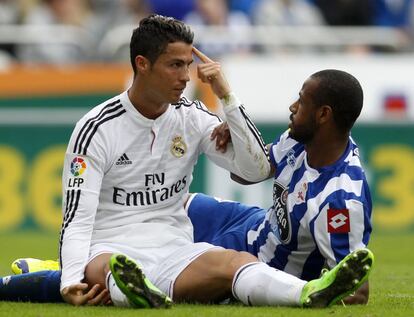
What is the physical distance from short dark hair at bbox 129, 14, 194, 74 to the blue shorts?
1.30m

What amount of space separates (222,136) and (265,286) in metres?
1.21

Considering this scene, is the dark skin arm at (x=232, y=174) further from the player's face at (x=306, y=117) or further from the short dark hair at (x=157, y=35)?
the short dark hair at (x=157, y=35)

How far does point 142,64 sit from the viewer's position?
8.01 metres

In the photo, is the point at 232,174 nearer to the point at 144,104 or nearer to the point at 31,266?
the point at 144,104

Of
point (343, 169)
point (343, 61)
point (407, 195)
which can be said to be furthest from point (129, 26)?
point (343, 169)

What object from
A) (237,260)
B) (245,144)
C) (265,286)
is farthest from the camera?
(245,144)

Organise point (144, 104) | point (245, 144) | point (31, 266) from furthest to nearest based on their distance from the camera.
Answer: point (31, 266)
point (144, 104)
point (245, 144)

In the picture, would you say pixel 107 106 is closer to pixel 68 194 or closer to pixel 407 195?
pixel 68 194

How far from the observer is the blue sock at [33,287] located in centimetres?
→ 793

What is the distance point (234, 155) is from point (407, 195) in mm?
9058

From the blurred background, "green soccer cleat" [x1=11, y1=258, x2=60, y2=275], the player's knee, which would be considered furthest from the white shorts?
the blurred background

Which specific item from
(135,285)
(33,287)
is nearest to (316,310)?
(135,285)

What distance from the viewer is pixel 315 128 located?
7852 millimetres

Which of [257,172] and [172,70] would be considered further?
[257,172]
